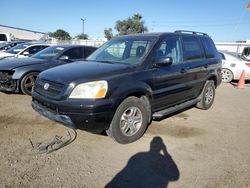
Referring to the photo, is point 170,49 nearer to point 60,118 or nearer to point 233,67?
point 60,118

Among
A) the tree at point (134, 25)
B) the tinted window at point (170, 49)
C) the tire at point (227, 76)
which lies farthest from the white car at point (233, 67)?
the tree at point (134, 25)

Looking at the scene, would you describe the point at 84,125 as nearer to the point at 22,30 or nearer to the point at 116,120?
the point at 116,120

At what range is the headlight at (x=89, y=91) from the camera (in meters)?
3.64

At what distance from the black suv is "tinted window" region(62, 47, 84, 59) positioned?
8.76 ft

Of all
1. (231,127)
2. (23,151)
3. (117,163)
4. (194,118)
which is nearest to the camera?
(117,163)

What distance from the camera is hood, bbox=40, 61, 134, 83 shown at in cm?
378

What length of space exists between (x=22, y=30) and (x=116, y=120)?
7270 centimetres

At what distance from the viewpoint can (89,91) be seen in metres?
3.66

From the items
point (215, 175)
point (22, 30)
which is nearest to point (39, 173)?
point (215, 175)

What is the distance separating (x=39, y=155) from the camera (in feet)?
12.0

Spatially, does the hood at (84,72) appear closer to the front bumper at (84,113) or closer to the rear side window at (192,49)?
the front bumper at (84,113)

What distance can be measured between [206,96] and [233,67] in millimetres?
5510

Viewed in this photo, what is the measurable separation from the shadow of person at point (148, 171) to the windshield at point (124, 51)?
63.8 inches

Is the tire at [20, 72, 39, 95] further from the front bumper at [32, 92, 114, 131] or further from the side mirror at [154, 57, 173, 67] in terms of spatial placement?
the side mirror at [154, 57, 173, 67]
